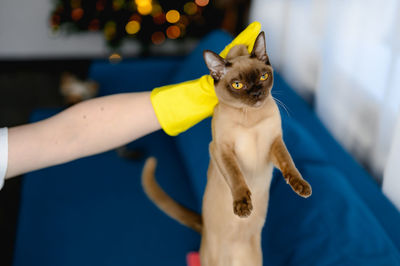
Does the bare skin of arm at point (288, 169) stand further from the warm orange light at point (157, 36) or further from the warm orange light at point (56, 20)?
the warm orange light at point (56, 20)

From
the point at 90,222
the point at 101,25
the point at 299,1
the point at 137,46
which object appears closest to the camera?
the point at 90,222

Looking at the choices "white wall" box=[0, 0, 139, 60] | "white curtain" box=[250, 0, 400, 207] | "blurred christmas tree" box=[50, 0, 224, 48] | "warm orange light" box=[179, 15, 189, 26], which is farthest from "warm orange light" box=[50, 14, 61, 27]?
"white curtain" box=[250, 0, 400, 207]

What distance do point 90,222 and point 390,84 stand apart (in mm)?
1204

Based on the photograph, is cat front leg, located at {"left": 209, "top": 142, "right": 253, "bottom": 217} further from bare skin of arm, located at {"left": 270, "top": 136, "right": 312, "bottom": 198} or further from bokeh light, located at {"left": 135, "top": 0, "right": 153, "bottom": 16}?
bokeh light, located at {"left": 135, "top": 0, "right": 153, "bottom": 16}

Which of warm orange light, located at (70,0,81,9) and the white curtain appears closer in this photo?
the white curtain

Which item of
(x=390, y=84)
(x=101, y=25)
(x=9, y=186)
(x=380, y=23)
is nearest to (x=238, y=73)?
(x=390, y=84)

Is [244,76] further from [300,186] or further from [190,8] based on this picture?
[190,8]

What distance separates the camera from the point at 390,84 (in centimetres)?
120

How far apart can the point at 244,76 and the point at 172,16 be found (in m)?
2.72

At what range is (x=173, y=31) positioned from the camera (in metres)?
3.24

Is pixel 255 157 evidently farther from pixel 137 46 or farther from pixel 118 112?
pixel 137 46

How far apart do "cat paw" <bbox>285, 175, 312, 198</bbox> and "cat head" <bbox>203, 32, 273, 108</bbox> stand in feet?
0.41

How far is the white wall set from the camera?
150 inches

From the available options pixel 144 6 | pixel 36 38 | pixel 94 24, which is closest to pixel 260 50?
pixel 144 6
